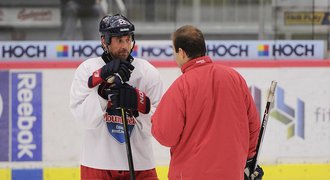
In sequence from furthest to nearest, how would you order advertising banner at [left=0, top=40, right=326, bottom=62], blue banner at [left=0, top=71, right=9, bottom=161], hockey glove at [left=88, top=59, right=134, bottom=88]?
advertising banner at [left=0, top=40, right=326, bottom=62] < blue banner at [left=0, top=71, right=9, bottom=161] < hockey glove at [left=88, top=59, right=134, bottom=88]

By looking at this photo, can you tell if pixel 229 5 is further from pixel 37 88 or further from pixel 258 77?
pixel 37 88

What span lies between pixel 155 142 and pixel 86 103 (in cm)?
218

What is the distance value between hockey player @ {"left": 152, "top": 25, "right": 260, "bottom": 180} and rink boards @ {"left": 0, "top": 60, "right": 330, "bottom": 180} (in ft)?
7.90

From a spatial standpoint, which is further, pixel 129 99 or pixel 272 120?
pixel 272 120

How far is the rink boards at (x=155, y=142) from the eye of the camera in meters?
4.66

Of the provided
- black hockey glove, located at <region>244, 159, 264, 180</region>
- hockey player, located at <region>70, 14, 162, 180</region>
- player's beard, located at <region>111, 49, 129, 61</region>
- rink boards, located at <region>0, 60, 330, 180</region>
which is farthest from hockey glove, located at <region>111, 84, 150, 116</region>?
rink boards, located at <region>0, 60, 330, 180</region>

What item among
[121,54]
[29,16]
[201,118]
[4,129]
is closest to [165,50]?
[29,16]

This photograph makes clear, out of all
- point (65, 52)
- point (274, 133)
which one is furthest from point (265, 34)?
point (65, 52)

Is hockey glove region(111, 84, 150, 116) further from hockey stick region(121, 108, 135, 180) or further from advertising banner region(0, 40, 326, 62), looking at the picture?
advertising banner region(0, 40, 326, 62)

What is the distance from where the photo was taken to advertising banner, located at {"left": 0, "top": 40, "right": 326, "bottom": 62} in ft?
16.4

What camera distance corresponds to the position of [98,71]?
2486mm

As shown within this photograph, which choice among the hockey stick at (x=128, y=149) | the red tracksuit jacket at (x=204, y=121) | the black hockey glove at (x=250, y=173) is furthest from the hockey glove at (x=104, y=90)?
the black hockey glove at (x=250, y=173)

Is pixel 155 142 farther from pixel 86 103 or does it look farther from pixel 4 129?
pixel 86 103

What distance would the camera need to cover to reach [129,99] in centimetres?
246
